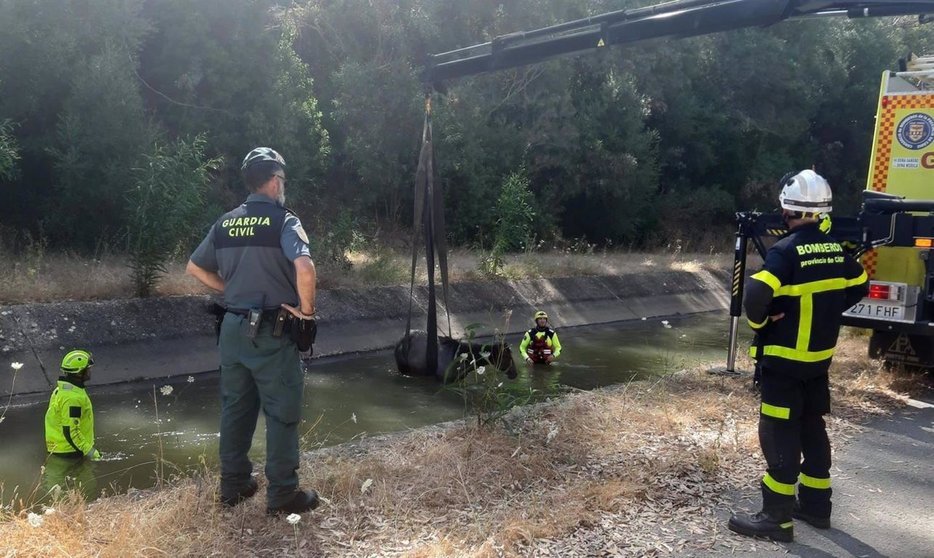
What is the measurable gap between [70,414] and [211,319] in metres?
5.25

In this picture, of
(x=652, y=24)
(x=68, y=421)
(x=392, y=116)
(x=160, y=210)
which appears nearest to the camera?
(x=68, y=421)

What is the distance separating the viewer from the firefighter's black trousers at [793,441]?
14.8 ft

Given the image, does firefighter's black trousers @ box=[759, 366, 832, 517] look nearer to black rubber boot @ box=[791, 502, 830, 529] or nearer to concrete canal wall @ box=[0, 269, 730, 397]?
black rubber boot @ box=[791, 502, 830, 529]

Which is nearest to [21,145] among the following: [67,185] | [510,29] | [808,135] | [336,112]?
[67,185]

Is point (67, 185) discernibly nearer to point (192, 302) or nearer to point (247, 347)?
point (192, 302)

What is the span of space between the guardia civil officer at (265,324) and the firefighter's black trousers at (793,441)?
8.51 feet

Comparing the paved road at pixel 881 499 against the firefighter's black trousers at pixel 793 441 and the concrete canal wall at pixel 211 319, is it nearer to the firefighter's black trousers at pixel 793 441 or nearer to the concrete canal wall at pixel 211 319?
the firefighter's black trousers at pixel 793 441

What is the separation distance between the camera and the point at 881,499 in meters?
5.22

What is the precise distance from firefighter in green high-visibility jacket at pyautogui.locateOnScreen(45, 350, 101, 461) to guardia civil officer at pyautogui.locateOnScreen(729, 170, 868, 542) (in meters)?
5.35

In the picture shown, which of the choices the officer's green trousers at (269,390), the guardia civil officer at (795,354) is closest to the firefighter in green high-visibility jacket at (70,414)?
the officer's green trousers at (269,390)

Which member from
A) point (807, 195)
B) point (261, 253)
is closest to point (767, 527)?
point (807, 195)

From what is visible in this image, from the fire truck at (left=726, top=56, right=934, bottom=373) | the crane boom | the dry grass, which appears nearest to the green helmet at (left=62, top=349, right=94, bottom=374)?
the crane boom

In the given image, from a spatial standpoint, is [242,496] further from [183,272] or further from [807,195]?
[183,272]

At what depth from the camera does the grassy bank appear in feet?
13.5
